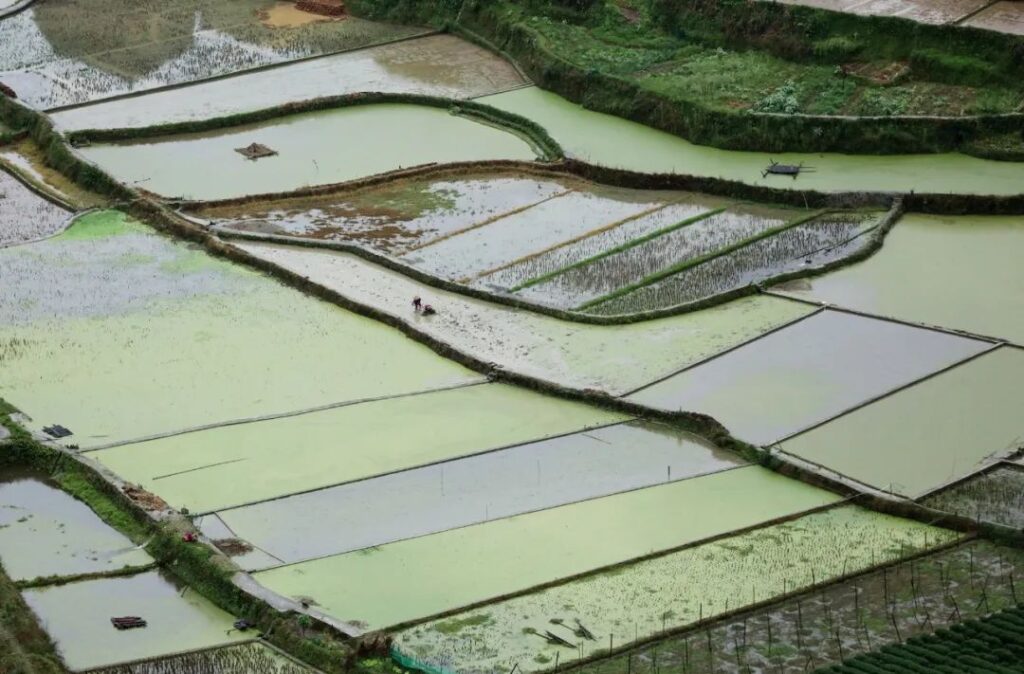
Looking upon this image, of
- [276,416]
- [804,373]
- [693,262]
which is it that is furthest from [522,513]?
[693,262]

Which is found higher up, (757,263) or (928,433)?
(757,263)

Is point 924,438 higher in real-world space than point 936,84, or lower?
lower

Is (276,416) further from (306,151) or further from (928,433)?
(306,151)

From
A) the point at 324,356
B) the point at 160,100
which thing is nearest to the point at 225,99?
the point at 160,100

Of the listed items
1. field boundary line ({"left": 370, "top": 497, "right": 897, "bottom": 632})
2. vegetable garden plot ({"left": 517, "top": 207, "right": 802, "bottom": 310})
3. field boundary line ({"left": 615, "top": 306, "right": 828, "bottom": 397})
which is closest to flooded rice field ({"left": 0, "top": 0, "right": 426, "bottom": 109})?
vegetable garden plot ({"left": 517, "top": 207, "right": 802, "bottom": 310})

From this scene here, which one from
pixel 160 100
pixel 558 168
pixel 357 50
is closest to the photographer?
pixel 558 168

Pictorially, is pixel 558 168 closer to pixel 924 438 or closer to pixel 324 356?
pixel 324 356

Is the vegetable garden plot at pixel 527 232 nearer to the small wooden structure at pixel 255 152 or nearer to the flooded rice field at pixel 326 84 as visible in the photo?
the small wooden structure at pixel 255 152
